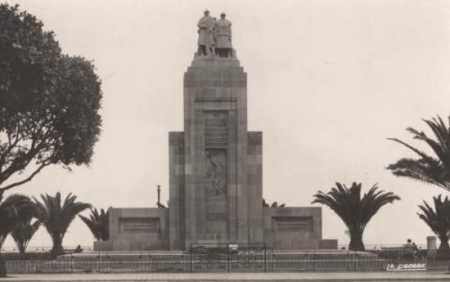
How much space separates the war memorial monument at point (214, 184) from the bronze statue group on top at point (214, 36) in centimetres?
5

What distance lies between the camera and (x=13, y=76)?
38219mm

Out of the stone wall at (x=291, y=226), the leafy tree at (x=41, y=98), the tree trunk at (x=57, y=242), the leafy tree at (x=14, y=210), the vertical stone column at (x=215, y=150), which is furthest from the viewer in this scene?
the tree trunk at (x=57, y=242)

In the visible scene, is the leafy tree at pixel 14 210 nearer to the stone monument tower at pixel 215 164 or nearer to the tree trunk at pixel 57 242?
the tree trunk at pixel 57 242

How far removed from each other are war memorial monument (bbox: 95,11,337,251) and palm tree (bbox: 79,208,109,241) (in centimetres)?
2358

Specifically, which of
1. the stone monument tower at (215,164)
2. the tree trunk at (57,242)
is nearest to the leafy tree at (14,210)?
the tree trunk at (57,242)

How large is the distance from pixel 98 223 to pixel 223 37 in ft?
90.3

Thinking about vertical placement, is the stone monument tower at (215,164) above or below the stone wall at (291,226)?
above

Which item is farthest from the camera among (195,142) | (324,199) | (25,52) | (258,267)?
(324,199)

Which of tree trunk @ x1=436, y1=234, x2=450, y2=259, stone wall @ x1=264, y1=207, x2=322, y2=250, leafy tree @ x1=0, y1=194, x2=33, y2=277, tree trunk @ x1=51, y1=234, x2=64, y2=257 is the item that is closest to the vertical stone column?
stone wall @ x1=264, y1=207, x2=322, y2=250

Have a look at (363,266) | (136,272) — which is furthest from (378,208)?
(136,272)

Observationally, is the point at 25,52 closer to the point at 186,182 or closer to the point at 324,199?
the point at 186,182

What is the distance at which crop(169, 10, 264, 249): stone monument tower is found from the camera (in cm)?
4862

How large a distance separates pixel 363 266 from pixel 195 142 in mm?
10998

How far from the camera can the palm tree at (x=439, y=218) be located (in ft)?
205
